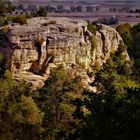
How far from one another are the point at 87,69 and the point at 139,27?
21.5 metres

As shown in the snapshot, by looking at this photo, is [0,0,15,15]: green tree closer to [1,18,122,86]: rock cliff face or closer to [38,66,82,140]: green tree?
[1,18,122,86]: rock cliff face

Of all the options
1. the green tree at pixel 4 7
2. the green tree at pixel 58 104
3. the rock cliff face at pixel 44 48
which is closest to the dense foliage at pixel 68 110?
the green tree at pixel 58 104

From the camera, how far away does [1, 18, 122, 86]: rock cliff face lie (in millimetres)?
40469

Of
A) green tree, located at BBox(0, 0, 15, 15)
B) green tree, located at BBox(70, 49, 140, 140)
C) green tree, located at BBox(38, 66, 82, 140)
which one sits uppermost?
green tree, located at BBox(70, 49, 140, 140)

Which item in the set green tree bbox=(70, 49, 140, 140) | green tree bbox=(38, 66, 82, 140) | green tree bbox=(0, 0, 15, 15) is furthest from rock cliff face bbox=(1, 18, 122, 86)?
green tree bbox=(70, 49, 140, 140)

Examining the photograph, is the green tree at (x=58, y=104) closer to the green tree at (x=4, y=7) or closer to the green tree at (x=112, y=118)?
the green tree at (x=112, y=118)

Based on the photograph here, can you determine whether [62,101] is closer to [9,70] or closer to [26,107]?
[26,107]

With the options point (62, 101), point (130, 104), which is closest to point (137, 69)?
point (62, 101)

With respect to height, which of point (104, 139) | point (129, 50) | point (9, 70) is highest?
point (104, 139)

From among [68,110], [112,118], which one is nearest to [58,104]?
[68,110]

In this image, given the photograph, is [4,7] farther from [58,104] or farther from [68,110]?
[68,110]

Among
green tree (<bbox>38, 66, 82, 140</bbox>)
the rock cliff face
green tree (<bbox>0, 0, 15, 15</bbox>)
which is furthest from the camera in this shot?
green tree (<bbox>0, 0, 15, 15</bbox>)

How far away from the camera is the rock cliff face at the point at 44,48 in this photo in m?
40.5

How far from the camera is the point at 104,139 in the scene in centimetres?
2088
